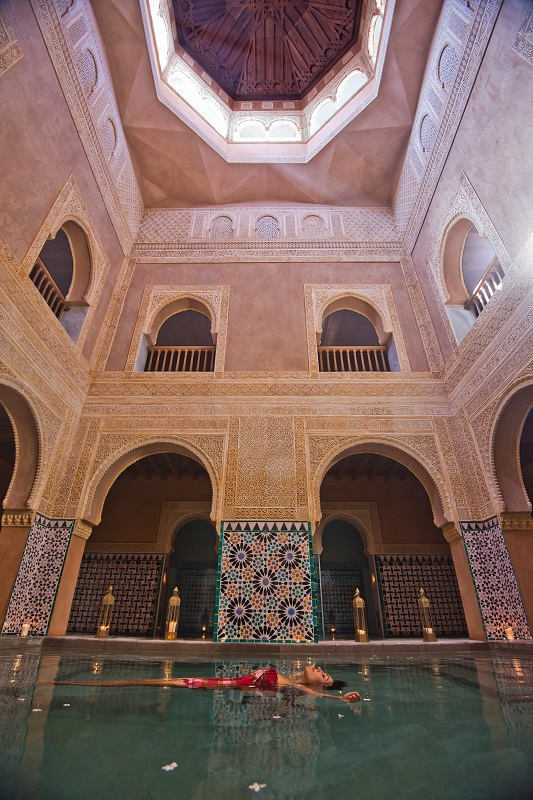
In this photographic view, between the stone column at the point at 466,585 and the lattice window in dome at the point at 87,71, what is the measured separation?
5910 mm

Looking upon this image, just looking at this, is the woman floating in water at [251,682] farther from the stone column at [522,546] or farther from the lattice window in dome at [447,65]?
the lattice window in dome at [447,65]

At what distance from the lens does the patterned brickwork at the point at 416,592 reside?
5.41 meters

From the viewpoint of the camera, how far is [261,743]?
917mm

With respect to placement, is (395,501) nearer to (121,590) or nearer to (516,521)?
(516,521)

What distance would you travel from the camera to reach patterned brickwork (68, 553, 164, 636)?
18.0 ft

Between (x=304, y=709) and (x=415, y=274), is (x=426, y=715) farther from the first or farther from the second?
(x=415, y=274)

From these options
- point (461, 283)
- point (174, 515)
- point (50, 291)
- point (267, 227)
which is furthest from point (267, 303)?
point (174, 515)

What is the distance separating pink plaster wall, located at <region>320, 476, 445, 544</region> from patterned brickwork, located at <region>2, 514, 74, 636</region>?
360 centimetres

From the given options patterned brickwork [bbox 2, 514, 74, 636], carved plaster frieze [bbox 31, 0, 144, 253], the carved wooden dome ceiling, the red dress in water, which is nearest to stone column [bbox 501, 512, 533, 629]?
the red dress in water

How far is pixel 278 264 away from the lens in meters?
5.94

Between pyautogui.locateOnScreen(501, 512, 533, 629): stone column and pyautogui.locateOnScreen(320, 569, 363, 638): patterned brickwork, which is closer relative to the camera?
pyautogui.locateOnScreen(501, 512, 533, 629): stone column

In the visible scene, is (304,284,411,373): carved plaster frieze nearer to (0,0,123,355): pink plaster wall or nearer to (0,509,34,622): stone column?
(0,0,123,355): pink plaster wall

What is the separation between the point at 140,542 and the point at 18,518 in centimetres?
232

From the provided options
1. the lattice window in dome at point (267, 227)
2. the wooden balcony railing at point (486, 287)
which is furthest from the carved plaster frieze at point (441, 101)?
the lattice window in dome at point (267, 227)
